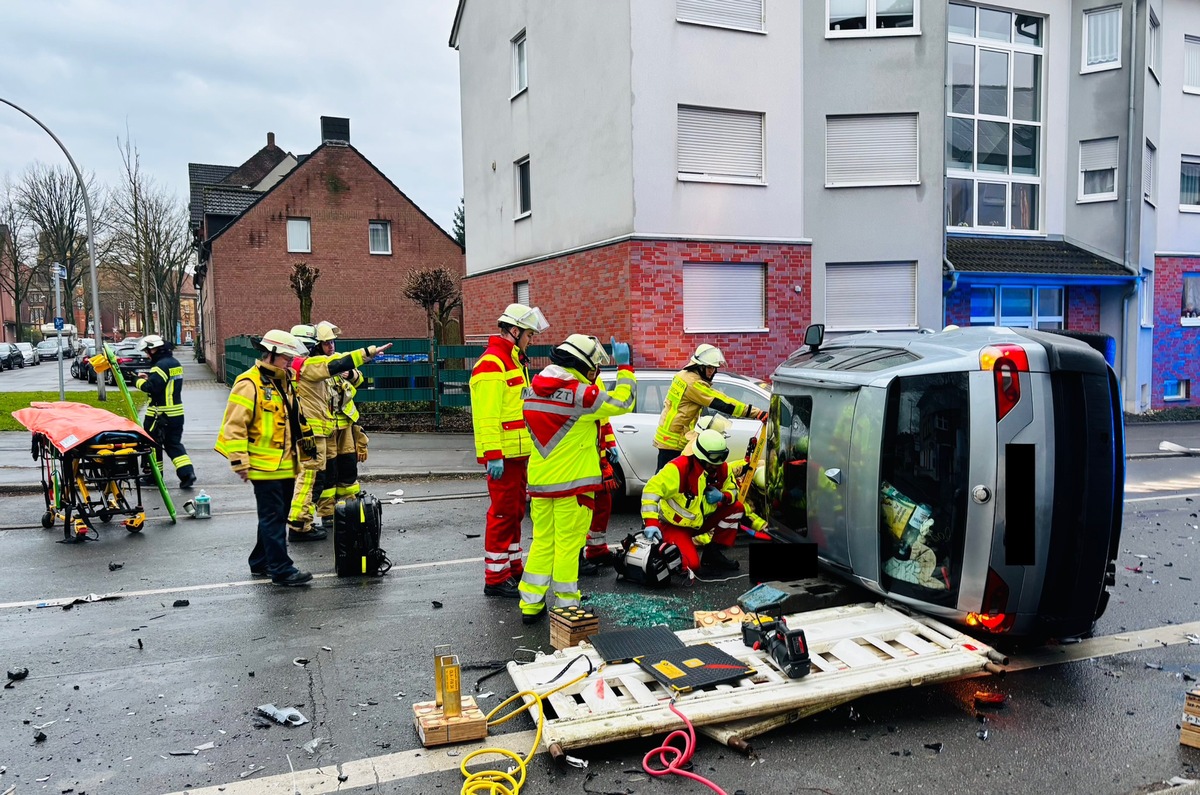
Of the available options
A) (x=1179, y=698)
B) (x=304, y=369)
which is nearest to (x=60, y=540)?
(x=304, y=369)

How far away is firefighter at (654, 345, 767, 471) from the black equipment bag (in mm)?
2626

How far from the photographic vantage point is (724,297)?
50.8 feet

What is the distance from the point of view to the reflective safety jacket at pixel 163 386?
10.3m

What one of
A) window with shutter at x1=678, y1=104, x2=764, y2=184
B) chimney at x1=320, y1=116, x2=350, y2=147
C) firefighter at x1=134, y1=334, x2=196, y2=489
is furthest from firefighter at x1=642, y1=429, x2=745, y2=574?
chimney at x1=320, y1=116, x2=350, y2=147

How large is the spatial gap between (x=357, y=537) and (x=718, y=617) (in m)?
3.06

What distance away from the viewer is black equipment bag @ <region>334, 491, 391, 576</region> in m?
6.79

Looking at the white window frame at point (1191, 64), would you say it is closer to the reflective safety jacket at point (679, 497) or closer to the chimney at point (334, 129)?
the reflective safety jacket at point (679, 497)

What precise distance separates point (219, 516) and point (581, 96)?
10838 mm

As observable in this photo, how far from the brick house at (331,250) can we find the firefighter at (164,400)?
2203 cm

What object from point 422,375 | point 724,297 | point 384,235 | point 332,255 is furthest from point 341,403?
point 384,235

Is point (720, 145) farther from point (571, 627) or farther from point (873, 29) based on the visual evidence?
point (571, 627)

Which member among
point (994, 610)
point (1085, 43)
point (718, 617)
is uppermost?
point (1085, 43)

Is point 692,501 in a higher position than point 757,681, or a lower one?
higher

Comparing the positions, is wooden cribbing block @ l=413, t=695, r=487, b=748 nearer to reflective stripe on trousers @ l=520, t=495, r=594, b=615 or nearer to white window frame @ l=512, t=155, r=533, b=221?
reflective stripe on trousers @ l=520, t=495, r=594, b=615
